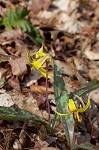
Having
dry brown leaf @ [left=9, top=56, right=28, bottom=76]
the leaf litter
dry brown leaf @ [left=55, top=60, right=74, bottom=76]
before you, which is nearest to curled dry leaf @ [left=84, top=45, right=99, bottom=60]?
the leaf litter

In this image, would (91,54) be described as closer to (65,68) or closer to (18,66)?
(65,68)

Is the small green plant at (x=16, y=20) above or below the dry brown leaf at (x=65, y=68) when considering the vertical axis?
above

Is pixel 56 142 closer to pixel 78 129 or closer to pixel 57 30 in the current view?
pixel 78 129

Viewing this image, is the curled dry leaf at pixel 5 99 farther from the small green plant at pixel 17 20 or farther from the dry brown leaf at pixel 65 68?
the small green plant at pixel 17 20

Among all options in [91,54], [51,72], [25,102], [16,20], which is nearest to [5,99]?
[25,102]

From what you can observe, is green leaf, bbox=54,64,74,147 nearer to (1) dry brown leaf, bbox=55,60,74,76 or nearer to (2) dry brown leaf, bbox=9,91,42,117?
(2) dry brown leaf, bbox=9,91,42,117

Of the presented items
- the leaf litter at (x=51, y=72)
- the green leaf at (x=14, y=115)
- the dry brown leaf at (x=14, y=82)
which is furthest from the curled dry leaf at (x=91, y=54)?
the green leaf at (x=14, y=115)

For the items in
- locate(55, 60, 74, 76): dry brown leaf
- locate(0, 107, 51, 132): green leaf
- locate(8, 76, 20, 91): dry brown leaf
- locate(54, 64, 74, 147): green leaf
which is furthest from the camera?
locate(55, 60, 74, 76): dry brown leaf

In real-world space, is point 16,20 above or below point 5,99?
above
